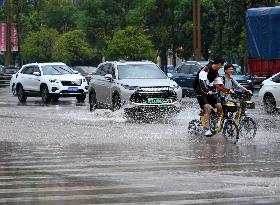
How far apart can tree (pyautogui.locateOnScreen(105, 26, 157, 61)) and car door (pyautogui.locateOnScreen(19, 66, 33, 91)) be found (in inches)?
1011

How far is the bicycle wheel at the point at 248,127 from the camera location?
18438mm

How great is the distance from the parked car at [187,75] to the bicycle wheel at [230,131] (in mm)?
21593

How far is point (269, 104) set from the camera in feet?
93.0

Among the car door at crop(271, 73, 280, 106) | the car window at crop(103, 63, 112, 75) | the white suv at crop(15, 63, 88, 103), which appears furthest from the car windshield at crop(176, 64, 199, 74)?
the car door at crop(271, 73, 280, 106)

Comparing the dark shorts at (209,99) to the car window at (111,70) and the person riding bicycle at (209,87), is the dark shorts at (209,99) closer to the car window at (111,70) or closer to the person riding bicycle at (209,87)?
the person riding bicycle at (209,87)

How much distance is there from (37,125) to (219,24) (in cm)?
4476

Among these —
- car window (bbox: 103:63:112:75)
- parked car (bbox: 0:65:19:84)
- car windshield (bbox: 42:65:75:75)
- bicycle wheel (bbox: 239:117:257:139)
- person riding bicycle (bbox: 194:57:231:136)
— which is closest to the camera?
bicycle wheel (bbox: 239:117:257:139)

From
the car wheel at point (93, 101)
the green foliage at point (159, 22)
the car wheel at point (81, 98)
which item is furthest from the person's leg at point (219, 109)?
the green foliage at point (159, 22)

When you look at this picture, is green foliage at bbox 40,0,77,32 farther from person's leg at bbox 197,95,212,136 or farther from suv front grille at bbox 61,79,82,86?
person's leg at bbox 197,95,212,136

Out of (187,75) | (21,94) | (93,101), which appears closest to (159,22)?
(187,75)

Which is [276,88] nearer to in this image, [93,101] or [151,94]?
[151,94]

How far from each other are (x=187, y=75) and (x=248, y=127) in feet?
71.4

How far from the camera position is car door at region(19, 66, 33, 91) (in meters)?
39.3

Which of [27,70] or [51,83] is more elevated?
[27,70]
